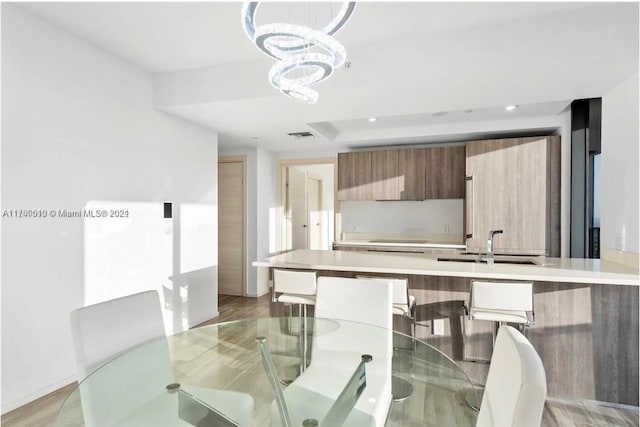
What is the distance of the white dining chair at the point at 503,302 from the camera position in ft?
7.57

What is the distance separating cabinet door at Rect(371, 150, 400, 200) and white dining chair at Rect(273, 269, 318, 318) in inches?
107

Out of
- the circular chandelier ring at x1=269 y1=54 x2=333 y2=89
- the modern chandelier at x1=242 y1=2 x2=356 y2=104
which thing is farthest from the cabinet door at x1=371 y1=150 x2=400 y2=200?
the circular chandelier ring at x1=269 y1=54 x2=333 y2=89

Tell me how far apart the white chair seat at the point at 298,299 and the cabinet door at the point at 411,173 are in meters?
2.82

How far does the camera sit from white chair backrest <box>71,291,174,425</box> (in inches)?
53.7

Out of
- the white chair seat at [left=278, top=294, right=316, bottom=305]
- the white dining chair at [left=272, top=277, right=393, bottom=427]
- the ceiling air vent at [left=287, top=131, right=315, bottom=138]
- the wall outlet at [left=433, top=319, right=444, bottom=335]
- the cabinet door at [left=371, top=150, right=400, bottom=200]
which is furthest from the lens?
the cabinet door at [left=371, top=150, right=400, bottom=200]

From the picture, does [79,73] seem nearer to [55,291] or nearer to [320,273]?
[55,291]

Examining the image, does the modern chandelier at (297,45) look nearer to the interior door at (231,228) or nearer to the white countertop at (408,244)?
the white countertop at (408,244)

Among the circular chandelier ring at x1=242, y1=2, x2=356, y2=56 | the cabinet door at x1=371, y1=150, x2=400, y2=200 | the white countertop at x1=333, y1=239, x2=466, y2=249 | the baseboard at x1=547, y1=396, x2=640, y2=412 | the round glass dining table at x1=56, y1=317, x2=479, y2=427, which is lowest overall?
the baseboard at x1=547, y1=396, x2=640, y2=412

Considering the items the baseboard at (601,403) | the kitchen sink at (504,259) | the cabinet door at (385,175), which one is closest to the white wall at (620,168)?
the kitchen sink at (504,259)

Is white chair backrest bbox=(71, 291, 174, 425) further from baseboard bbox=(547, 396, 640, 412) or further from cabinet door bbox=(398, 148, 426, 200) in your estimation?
cabinet door bbox=(398, 148, 426, 200)

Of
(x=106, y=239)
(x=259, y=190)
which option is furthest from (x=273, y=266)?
(x=259, y=190)

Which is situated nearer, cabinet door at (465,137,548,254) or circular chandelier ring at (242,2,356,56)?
circular chandelier ring at (242,2,356,56)

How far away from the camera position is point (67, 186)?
2525 mm

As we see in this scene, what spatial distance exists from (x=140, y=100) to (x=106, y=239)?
129cm
